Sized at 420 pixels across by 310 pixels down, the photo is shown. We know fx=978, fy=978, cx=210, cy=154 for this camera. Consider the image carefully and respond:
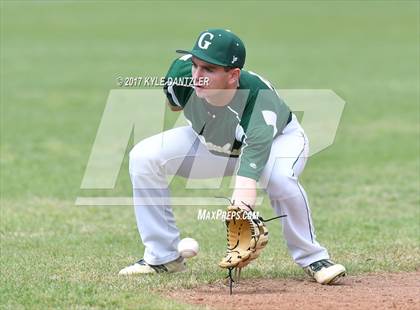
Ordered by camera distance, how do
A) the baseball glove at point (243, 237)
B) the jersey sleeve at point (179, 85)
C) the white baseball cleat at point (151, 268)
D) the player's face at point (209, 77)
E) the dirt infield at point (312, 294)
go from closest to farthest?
the dirt infield at point (312, 294), the baseball glove at point (243, 237), the player's face at point (209, 77), the jersey sleeve at point (179, 85), the white baseball cleat at point (151, 268)

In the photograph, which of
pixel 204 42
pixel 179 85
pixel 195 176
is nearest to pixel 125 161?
pixel 195 176

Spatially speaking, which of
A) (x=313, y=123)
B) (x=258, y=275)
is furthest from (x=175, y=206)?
(x=313, y=123)

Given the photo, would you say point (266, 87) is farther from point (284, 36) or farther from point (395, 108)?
point (284, 36)

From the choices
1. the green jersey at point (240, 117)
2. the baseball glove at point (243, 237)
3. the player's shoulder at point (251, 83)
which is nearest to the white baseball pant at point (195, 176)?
the green jersey at point (240, 117)

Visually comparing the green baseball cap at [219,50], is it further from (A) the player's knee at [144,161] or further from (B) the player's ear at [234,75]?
(A) the player's knee at [144,161]

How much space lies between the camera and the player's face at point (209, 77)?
7.30 metres

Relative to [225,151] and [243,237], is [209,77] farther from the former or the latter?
[243,237]

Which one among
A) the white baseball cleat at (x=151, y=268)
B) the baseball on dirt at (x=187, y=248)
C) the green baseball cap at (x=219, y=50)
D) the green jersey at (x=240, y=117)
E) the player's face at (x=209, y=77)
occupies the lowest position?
the white baseball cleat at (x=151, y=268)

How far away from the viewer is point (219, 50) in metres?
7.22

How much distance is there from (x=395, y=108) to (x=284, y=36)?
18.9 metres

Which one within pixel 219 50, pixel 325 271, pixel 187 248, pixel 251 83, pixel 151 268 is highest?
pixel 219 50

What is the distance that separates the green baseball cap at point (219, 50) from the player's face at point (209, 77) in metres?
0.07

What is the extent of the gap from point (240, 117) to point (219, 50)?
0.55 meters

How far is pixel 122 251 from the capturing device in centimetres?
935
